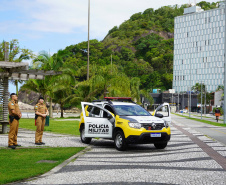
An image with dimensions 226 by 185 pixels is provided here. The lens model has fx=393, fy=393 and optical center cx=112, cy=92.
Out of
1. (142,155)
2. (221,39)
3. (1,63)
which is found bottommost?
(142,155)

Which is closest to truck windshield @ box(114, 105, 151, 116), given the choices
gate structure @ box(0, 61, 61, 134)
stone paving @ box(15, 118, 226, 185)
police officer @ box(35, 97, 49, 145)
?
stone paving @ box(15, 118, 226, 185)

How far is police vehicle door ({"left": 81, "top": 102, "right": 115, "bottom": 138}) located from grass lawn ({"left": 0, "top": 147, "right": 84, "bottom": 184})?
150 cm

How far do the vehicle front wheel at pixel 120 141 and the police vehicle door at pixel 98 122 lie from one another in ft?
1.97

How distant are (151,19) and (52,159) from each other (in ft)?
633

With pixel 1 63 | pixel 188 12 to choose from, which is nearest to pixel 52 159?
pixel 1 63

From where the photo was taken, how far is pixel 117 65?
408 ft

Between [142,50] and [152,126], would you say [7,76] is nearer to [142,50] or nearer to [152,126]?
[152,126]

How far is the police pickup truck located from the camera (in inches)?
496

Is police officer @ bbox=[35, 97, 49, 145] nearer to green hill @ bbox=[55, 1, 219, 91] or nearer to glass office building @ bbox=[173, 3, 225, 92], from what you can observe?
green hill @ bbox=[55, 1, 219, 91]

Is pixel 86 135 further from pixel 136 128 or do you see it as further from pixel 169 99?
pixel 169 99

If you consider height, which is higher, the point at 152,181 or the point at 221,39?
the point at 221,39

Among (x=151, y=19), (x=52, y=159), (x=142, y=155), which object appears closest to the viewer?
(x=52, y=159)

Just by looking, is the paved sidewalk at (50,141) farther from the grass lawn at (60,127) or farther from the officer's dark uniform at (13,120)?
the grass lawn at (60,127)

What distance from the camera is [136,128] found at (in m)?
12.6
